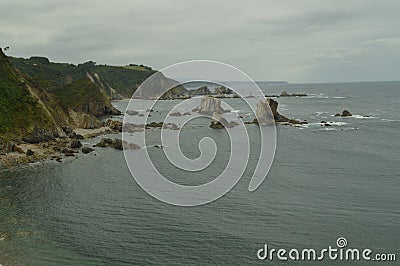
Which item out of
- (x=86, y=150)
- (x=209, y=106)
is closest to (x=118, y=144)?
(x=86, y=150)

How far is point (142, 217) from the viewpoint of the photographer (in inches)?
1275

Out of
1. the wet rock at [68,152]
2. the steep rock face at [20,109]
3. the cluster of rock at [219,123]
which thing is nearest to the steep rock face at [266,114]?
the cluster of rock at [219,123]

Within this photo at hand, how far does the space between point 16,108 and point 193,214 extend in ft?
157

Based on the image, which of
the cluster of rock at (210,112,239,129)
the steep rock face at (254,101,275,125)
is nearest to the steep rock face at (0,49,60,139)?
the cluster of rock at (210,112,239,129)

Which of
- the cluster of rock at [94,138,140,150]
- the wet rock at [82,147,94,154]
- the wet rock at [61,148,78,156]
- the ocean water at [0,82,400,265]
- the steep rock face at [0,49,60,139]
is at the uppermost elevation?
the steep rock face at [0,49,60,139]

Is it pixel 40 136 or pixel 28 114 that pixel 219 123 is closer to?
pixel 40 136

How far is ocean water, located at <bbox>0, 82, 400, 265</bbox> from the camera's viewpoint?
86.4 feet

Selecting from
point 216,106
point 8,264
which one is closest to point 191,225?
point 8,264

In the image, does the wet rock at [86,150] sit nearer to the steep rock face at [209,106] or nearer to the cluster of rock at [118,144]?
the cluster of rock at [118,144]

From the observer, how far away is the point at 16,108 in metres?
66.6

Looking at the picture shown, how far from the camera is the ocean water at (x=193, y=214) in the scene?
2633cm

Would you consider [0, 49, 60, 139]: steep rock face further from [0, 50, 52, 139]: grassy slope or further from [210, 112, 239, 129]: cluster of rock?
[210, 112, 239, 129]: cluster of rock

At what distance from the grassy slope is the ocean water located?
13.7m

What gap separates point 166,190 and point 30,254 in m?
16.4
